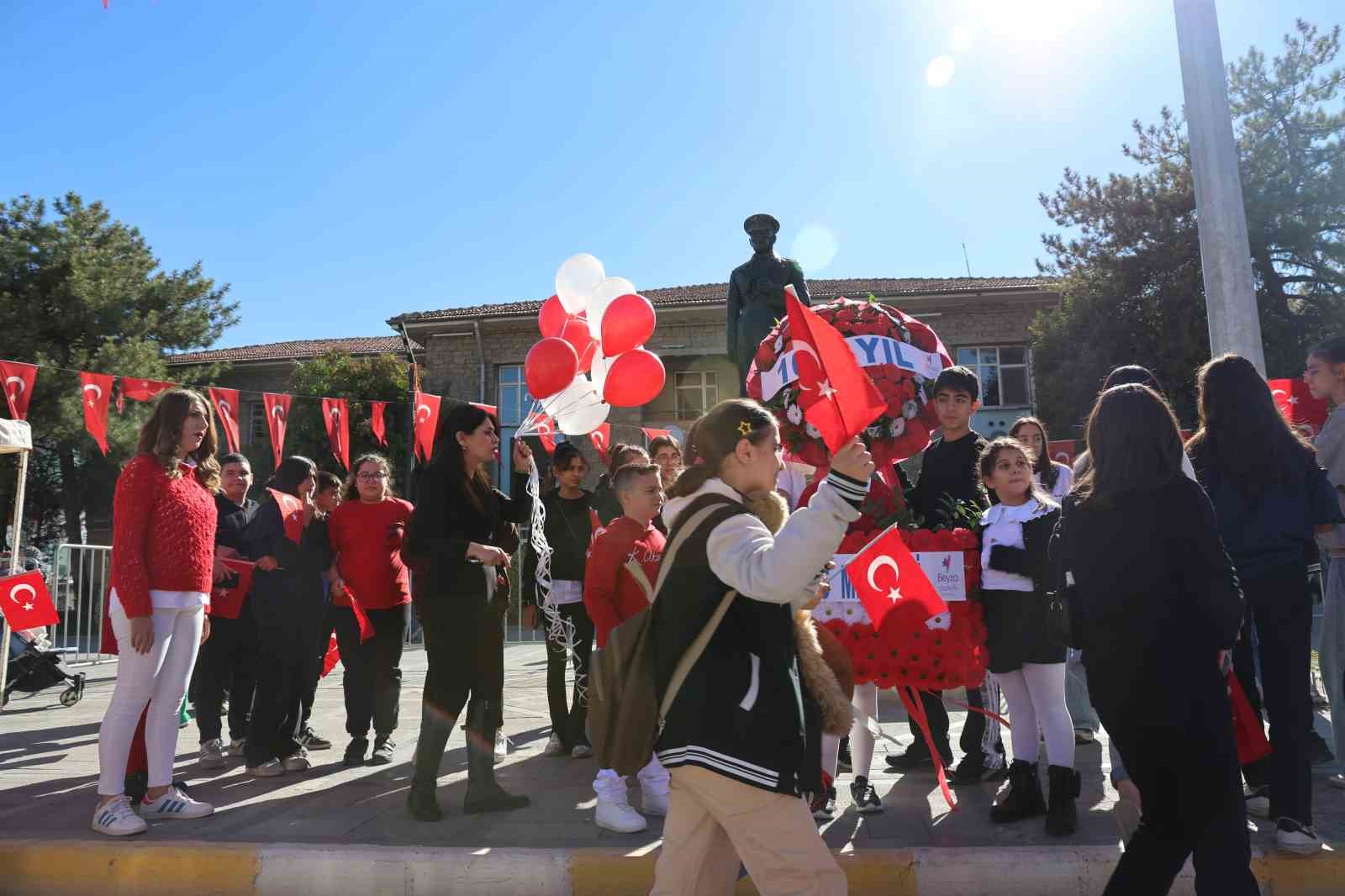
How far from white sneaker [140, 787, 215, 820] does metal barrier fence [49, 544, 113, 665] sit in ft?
26.3

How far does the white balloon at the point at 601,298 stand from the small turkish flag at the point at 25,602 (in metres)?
5.14

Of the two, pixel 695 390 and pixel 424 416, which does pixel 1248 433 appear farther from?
pixel 695 390

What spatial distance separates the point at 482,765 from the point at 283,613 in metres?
1.91

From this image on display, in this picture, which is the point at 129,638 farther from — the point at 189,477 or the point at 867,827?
the point at 867,827

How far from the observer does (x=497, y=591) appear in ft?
14.9

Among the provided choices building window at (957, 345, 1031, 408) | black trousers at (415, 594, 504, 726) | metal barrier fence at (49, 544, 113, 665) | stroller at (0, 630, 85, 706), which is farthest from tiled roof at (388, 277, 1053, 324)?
black trousers at (415, 594, 504, 726)

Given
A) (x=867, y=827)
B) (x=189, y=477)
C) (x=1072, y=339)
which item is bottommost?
(x=867, y=827)

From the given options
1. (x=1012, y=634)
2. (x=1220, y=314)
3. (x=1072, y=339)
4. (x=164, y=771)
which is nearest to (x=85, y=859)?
(x=164, y=771)

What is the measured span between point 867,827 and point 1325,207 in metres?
23.0

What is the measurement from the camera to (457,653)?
424 centimetres

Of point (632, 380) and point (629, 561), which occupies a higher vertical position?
point (632, 380)

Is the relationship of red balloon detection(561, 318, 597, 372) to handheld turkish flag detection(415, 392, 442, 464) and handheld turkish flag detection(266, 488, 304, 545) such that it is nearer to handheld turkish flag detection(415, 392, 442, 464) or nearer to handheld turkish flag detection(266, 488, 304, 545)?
handheld turkish flag detection(266, 488, 304, 545)

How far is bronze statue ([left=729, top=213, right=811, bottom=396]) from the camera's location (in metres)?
5.78

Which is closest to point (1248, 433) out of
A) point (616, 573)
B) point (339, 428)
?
point (616, 573)
